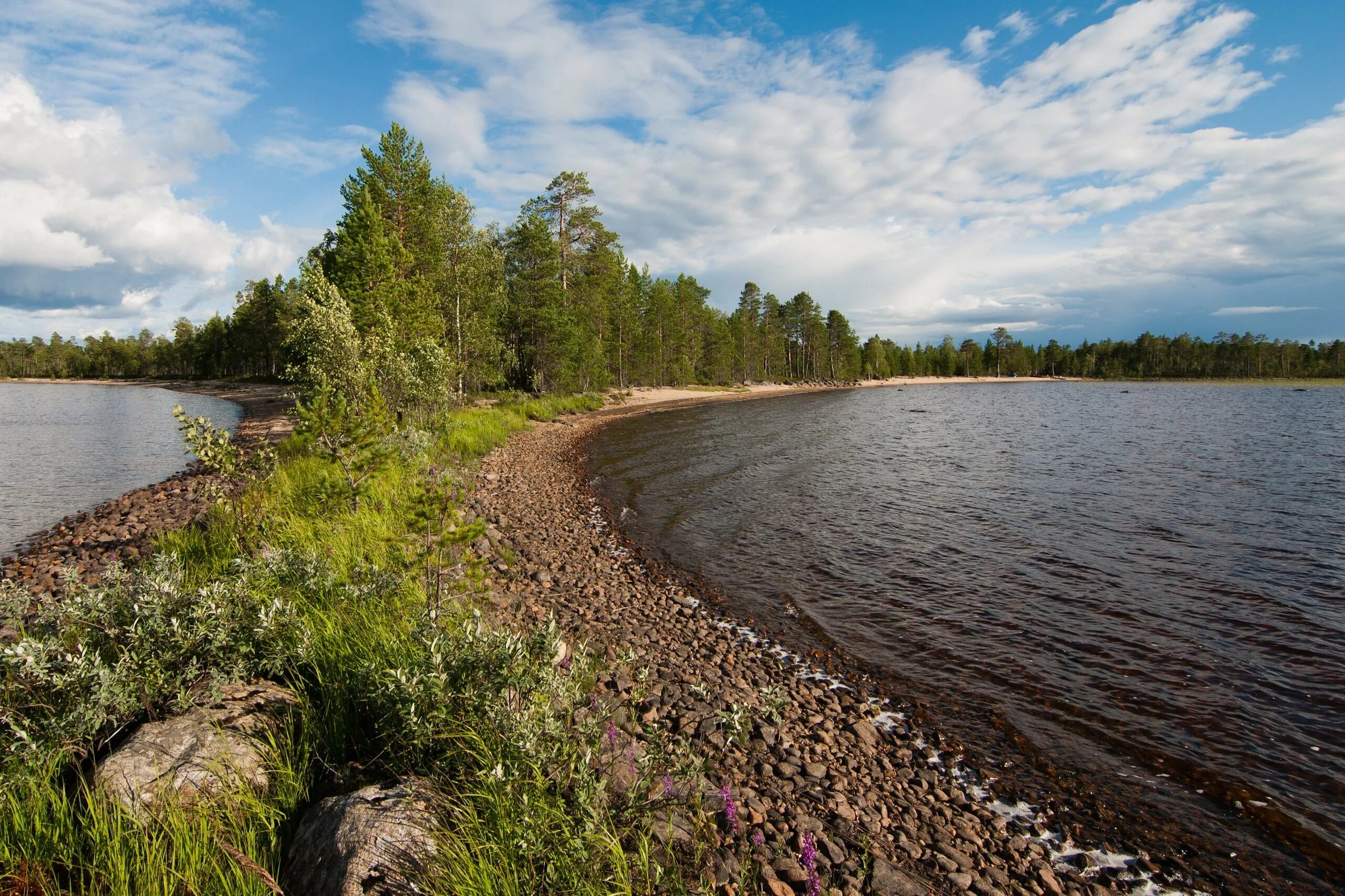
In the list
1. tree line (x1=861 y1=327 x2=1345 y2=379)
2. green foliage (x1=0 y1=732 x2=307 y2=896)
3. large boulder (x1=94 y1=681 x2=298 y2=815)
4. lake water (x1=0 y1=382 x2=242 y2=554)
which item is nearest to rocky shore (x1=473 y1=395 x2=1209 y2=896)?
green foliage (x1=0 y1=732 x2=307 y2=896)

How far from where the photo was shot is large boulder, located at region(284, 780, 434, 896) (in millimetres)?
3682

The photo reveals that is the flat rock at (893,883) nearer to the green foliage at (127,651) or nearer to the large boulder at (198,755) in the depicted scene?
the large boulder at (198,755)

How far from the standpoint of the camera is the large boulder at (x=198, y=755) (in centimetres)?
432

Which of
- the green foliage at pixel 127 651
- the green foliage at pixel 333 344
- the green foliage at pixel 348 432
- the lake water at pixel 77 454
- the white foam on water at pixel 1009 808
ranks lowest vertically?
the white foam on water at pixel 1009 808

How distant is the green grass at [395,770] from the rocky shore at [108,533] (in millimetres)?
5251

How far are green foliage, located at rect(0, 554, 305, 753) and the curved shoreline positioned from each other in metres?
4.67

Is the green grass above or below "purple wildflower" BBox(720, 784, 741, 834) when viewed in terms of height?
above

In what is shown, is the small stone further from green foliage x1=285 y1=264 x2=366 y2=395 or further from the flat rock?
green foliage x1=285 y1=264 x2=366 y2=395

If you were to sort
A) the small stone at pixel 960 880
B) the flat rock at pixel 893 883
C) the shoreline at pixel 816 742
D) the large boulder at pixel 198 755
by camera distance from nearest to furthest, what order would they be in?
the large boulder at pixel 198 755 < the flat rock at pixel 893 883 < the small stone at pixel 960 880 < the shoreline at pixel 816 742

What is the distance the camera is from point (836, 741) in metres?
7.72

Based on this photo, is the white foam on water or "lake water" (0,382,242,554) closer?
the white foam on water

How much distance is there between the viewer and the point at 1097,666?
9961mm

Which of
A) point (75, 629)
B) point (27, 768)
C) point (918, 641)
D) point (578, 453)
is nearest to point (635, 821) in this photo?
point (27, 768)

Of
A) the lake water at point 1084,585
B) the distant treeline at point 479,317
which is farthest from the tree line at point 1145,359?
the lake water at point 1084,585
